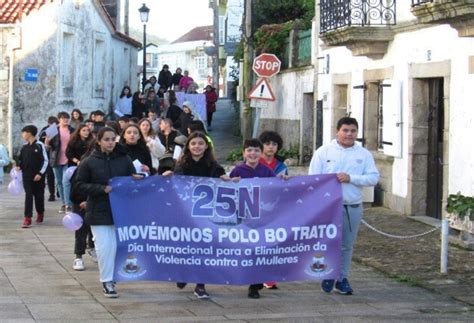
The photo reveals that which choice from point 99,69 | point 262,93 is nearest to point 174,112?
point 99,69

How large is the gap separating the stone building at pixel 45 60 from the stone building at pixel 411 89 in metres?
10.7

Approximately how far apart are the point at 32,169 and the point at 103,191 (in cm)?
647

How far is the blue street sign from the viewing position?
1169 inches

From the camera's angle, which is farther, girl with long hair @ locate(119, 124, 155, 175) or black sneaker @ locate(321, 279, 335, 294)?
girl with long hair @ locate(119, 124, 155, 175)

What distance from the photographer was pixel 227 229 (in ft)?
35.1

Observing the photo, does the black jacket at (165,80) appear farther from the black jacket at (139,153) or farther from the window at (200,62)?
the window at (200,62)

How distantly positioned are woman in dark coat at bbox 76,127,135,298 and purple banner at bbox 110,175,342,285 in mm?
113

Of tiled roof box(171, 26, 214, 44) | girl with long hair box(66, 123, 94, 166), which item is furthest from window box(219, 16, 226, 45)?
girl with long hair box(66, 123, 94, 166)

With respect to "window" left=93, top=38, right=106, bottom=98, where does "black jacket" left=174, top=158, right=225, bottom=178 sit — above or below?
below

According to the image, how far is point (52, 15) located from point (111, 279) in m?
21.3

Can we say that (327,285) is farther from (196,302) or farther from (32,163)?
(32,163)

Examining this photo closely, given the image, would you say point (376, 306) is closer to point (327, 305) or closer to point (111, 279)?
point (327, 305)

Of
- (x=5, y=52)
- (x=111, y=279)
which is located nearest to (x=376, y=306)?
(x=111, y=279)

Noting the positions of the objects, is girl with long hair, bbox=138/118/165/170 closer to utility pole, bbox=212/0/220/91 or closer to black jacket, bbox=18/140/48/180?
black jacket, bbox=18/140/48/180
